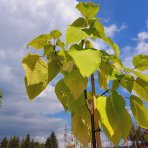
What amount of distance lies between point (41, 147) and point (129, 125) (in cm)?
4611

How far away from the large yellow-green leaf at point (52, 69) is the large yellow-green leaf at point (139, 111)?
0.74 ft

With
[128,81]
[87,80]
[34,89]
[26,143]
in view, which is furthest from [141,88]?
[26,143]

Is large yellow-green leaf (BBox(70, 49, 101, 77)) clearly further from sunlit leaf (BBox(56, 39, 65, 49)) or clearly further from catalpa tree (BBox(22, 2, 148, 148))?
sunlit leaf (BBox(56, 39, 65, 49))

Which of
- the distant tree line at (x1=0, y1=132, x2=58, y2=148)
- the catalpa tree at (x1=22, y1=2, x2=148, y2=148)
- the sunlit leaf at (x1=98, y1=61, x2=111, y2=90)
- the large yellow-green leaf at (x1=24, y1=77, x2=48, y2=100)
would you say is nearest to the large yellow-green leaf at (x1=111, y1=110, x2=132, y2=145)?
the catalpa tree at (x1=22, y1=2, x2=148, y2=148)

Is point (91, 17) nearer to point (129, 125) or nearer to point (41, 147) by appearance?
point (129, 125)

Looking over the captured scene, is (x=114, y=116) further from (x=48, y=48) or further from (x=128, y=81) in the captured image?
(x=48, y=48)

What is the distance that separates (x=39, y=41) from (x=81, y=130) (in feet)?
0.92

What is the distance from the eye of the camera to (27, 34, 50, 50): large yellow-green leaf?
2.80ft

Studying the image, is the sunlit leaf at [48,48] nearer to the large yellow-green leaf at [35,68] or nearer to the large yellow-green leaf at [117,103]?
the large yellow-green leaf at [35,68]

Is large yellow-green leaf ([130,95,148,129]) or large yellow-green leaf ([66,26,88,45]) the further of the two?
large yellow-green leaf ([130,95,148,129])

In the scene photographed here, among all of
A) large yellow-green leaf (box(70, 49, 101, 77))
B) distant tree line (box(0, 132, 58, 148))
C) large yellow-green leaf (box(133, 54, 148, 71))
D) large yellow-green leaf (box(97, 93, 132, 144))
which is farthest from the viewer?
distant tree line (box(0, 132, 58, 148))

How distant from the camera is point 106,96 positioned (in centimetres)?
85

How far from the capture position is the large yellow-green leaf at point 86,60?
2.23 ft

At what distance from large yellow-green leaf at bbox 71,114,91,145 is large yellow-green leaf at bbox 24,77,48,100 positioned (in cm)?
13
